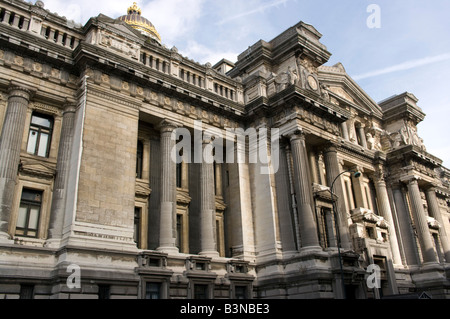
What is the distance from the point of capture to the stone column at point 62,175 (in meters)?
21.0

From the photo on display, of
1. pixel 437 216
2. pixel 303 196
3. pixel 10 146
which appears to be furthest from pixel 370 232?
pixel 10 146

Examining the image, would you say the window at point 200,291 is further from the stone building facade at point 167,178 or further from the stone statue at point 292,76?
the stone statue at point 292,76

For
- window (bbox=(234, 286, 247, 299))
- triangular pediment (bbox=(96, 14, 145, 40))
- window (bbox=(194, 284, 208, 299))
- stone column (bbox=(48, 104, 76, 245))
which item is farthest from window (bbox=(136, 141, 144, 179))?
window (bbox=(234, 286, 247, 299))

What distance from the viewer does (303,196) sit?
88.9 ft

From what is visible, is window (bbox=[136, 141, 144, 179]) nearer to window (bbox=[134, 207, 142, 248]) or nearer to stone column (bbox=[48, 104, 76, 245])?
window (bbox=[134, 207, 142, 248])

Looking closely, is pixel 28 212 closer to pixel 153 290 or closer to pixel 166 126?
pixel 153 290

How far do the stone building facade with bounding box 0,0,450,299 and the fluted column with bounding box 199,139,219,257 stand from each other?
0.08 metres

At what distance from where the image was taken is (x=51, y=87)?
2338cm

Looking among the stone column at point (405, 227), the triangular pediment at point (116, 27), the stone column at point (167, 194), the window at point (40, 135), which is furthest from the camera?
the stone column at point (405, 227)

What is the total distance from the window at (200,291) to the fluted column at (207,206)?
6.91 ft

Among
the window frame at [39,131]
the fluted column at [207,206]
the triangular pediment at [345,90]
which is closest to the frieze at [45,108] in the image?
the window frame at [39,131]

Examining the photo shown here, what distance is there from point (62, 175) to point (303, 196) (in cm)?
1512
